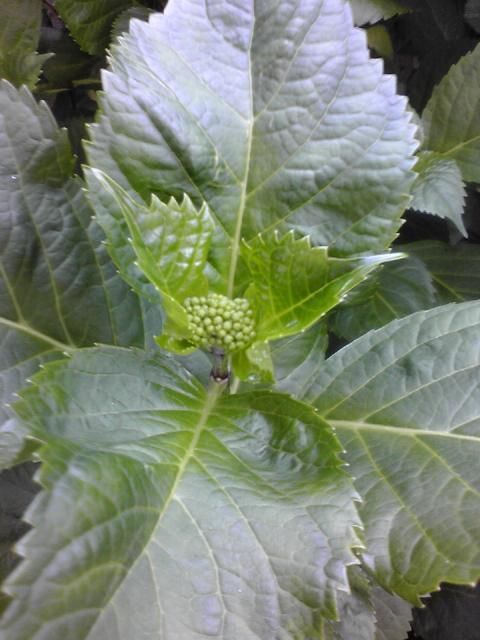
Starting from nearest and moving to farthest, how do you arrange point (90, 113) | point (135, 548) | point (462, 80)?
point (135, 548), point (462, 80), point (90, 113)

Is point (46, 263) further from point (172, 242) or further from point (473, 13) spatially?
point (473, 13)

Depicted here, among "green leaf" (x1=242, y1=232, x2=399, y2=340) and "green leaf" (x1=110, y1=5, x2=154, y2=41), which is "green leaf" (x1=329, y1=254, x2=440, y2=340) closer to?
"green leaf" (x1=242, y1=232, x2=399, y2=340)

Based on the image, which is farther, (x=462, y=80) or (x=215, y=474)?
(x=462, y=80)

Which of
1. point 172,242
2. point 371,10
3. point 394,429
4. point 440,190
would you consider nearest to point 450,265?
point 440,190

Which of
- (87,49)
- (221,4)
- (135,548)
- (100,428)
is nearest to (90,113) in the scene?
(87,49)

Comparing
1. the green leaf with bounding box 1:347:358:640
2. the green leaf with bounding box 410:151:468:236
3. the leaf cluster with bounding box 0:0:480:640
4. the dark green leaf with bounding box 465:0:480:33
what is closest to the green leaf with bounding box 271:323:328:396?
the leaf cluster with bounding box 0:0:480:640

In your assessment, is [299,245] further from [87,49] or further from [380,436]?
[87,49]

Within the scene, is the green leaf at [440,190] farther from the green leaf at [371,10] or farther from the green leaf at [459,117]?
the green leaf at [371,10]
